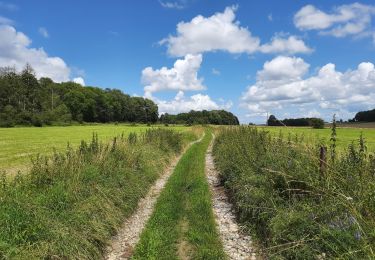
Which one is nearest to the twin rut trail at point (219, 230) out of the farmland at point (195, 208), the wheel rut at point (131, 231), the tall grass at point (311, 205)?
the wheel rut at point (131, 231)

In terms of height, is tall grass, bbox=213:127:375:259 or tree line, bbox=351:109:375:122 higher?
tree line, bbox=351:109:375:122

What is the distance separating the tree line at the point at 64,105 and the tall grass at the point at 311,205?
173 feet

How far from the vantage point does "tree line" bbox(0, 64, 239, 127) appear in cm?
10252

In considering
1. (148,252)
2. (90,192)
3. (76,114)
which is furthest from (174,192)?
(76,114)

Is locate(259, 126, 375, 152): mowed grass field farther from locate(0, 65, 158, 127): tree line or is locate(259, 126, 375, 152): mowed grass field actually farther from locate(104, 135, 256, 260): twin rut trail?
locate(0, 65, 158, 127): tree line

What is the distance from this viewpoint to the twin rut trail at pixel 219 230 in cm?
818

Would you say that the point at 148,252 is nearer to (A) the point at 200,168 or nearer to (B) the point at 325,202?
(B) the point at 325,202

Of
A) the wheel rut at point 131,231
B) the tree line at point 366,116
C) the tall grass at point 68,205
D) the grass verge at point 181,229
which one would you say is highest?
the tree line at point 366,116

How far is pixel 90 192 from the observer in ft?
31.9

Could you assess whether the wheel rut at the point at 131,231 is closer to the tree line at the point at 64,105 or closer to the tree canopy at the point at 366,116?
the tree line at the point at 64,105

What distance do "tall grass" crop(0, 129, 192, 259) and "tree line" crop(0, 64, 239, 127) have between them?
5156 centimetres

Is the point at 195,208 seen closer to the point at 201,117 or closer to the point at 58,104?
the point at 58,104

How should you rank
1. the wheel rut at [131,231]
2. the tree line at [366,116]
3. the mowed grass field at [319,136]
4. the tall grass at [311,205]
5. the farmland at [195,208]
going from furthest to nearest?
the tree line at [366,116], the mowed grass field at [319,136], the wheel rut at [131,231], the farmland at [195,208], the tall grass at [311,205]

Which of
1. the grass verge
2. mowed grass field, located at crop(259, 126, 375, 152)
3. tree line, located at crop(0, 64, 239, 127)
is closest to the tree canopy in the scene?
tree line, located at crop(0, 64, 239, 127)
